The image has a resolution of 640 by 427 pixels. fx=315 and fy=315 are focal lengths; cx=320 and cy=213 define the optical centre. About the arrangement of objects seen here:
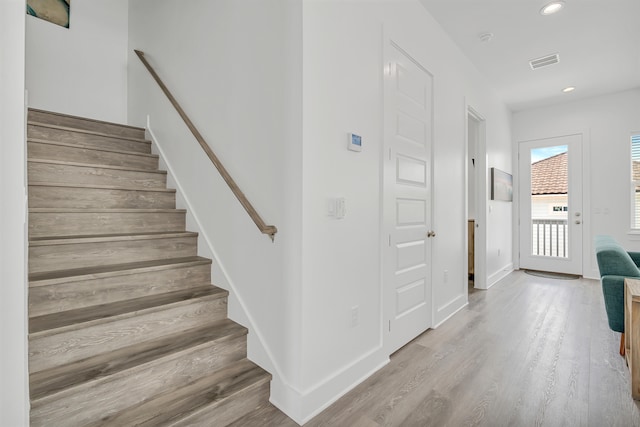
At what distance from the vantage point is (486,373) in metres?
2.14

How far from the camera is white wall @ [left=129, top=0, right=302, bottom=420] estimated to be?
1711 millimetres

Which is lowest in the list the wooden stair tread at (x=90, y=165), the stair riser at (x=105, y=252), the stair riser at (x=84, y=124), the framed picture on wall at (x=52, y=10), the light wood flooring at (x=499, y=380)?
the light wood flooring at (x=499, y=380)

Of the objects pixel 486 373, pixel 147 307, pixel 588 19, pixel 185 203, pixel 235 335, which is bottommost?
pixel 486 373

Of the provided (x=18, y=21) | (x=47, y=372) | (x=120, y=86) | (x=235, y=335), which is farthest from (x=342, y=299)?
(x=120, y=86)

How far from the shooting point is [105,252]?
2.06 metres

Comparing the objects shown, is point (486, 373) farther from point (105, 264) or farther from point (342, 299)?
point (105, 264)

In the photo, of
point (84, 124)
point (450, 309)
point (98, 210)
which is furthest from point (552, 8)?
point (84, 124)

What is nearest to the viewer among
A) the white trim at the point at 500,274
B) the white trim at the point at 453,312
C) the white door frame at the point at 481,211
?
the white trim at the point at 453,312

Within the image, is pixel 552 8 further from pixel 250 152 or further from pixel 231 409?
pixel 231 409

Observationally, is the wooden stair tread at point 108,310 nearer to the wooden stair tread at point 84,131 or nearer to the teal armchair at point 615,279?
the wooden stair tread at point 84,131

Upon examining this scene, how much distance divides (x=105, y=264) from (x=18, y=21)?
189cm

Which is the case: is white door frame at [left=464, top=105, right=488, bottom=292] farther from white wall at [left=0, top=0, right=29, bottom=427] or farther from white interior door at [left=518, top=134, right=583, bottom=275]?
white wall at [left=0, top=0, right=29, bottom=427]

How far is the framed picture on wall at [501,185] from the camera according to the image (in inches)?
185

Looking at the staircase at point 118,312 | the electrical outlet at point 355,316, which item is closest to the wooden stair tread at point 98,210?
the staircase at point 118,312
